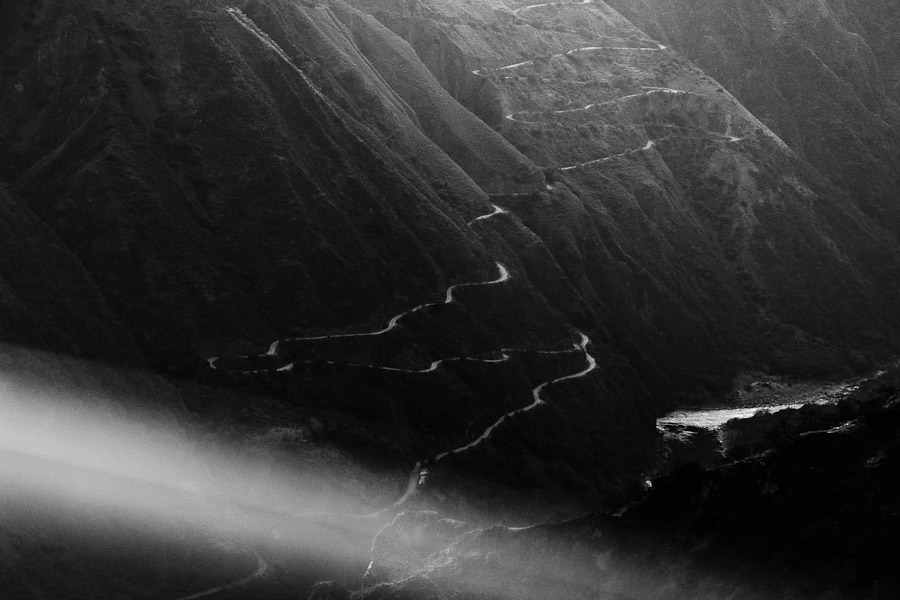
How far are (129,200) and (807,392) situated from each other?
63625 millimetres

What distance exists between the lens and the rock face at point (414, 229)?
91.5m

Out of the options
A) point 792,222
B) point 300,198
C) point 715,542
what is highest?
point 715,542

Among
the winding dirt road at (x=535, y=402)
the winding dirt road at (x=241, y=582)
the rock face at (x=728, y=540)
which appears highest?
the rock face at (x=728, y=540)

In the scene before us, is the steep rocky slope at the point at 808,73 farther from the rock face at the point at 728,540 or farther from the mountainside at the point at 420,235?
the rock face at the point at 728,540

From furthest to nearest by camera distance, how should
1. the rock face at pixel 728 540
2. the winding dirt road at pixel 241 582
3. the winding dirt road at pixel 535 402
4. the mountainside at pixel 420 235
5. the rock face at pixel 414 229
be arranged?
the winding dirt road at pixel 535 402, the rock face at pixel 414 229, the mountainside at pixel 420 235, the winding dirt road at pixel 241 582, the rock face at pixel 728 540

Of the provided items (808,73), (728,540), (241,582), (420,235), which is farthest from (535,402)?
(808,73)

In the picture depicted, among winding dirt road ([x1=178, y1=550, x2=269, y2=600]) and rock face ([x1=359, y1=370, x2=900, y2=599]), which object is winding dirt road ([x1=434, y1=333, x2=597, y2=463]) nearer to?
winding dirt road ([x1=178, y1=550, x2=269, y2=600])

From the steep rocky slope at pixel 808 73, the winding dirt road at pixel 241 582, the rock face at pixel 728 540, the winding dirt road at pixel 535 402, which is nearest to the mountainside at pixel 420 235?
the winding dirt road at pixel 535 402

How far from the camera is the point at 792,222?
144 m

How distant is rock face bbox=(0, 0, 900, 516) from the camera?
91.5 m

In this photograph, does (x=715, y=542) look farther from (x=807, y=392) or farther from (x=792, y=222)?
(x=792, y=222)

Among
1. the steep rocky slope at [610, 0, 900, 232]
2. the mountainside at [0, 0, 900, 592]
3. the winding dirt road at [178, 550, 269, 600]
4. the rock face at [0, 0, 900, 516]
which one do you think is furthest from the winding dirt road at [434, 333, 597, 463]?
the steep rocky slope at [610, 0, 900, 232]

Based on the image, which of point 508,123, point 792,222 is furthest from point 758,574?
point 792,222

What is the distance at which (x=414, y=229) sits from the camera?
106 metres
